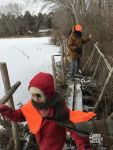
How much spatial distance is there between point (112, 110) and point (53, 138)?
3130 mm

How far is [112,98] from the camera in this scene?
632cm

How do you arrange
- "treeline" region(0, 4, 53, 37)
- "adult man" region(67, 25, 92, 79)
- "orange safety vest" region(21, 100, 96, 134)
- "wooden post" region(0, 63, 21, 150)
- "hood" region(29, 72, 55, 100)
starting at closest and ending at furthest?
"hood" region(29, 72, 55, 100)
"orange safety vest" region(21, 100, 96, 134)
"wooden post" region(0, 63, 21, 150)
"adult man" region(67, 25, 92, 79)
"treeline" region(0, 4, 53, 37)

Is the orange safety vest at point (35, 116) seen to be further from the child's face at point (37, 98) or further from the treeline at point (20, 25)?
the treeline at point (20, 25)

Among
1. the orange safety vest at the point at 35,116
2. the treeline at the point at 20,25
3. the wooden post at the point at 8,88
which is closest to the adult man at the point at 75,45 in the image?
the wooden post at the point at 8,88

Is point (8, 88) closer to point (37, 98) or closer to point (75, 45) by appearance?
point (37, 98)

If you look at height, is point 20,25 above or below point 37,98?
below

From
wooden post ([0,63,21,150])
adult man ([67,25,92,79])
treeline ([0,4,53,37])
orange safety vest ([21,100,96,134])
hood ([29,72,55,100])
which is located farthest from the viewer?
treeline ([0,4,53,37])

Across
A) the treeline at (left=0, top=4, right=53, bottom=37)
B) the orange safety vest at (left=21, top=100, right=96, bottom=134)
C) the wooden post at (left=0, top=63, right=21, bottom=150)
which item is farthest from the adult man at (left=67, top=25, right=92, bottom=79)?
the treeline at (left=0, top=4, right=53, bottom=37)

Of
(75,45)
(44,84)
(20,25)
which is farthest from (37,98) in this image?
(20,25)

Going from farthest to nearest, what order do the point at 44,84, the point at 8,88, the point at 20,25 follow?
1. the point at 20,25
2. the point at 8,88
3. the point at 44,84

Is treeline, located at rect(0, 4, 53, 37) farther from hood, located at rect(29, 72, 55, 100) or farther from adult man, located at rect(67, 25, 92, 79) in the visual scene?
hood, located at rect(29, 72, 55, 100)

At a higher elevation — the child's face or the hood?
the hood

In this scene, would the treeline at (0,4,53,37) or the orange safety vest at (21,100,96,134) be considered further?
the treeline at (0,4,53,37)

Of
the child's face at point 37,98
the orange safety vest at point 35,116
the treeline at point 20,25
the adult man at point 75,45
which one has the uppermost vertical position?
the child's face at point 37,98
